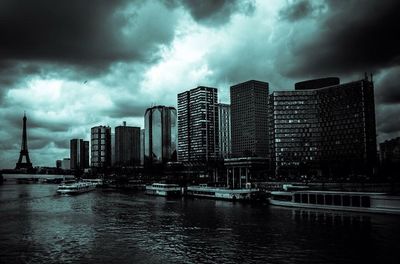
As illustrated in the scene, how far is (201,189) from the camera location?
563 ft

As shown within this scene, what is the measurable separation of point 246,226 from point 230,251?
22613 millimetres

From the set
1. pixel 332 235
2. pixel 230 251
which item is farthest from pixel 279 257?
pixel 332 235

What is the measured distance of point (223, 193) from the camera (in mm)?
153000

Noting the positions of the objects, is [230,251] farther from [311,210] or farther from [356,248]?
[311,210]

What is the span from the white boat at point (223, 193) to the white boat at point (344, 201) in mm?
20927

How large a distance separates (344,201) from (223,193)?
58577 mm

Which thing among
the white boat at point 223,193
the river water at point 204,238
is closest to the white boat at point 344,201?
the river water at point 204,238

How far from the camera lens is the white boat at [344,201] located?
92000 mm

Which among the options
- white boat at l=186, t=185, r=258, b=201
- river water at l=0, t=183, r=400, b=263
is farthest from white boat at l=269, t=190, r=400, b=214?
white boat at l=186, t=185, r=258, b=201

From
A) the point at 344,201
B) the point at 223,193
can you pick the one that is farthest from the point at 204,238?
the point at 223,193

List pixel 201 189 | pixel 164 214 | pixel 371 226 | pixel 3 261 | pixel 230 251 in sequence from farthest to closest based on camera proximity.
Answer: pixel 201 189, pixel 164 214, pixel 371 226, pixel 230 251, pixel 3 261

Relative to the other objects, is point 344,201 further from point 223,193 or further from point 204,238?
point 223,193

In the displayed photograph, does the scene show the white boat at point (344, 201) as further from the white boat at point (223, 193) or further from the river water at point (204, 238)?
the white boat at point (223, 193)

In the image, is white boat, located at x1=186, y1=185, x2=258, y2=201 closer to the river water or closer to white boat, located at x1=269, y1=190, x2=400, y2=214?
white boat, located at x1=269, y1=190, x2=400, y2=214
